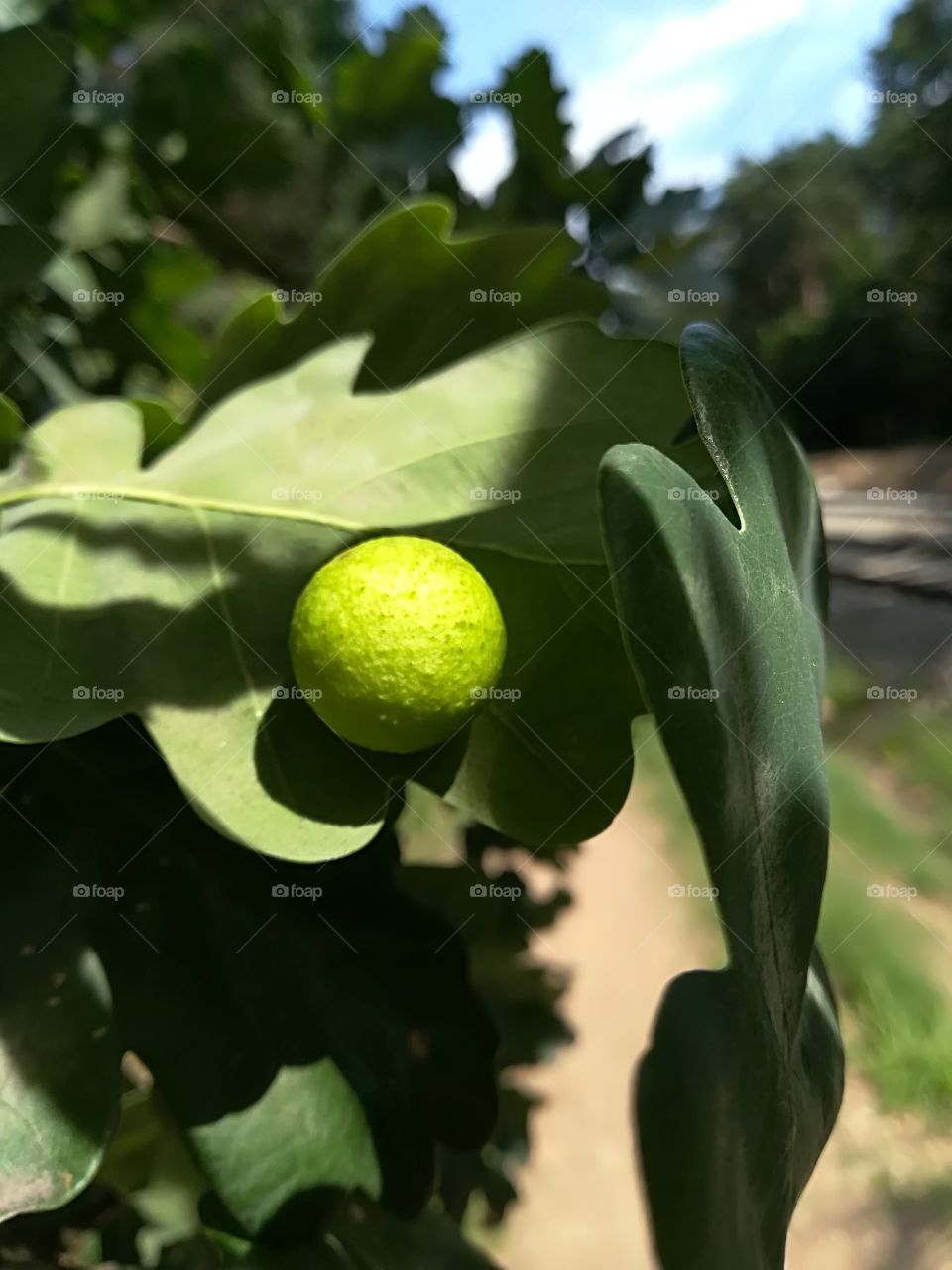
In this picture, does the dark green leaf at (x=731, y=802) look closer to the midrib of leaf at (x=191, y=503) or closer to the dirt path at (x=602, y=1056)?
the midrib of leaf at (x=191, y=503)

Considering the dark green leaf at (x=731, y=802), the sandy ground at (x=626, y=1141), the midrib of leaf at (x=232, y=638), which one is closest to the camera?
the dark green leaf at (x=731, y=802)

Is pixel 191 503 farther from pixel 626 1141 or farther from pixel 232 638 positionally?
pixel 626 1141

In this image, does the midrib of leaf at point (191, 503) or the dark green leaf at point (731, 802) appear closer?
the dark green leaf at point (731, 802)

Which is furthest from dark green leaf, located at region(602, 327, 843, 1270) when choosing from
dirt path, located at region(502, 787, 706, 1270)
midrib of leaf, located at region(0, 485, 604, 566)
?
dirt path, located at region(502, 787, 706, 1270)

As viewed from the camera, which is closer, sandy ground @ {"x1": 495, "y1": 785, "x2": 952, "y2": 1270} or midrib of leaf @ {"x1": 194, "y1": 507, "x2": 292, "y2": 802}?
midrib of leaf @ {"x1": 194, "y1": 507, "x2": 292, "y2": 802}

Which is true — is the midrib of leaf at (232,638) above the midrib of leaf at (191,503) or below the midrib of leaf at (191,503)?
below

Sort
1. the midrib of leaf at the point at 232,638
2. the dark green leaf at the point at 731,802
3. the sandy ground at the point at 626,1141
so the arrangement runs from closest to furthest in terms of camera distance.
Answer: the dark green leaf at the point at 731,802 < the midrib of leaf at the point at 232,638 < the sandy ground at the point at 626,1141

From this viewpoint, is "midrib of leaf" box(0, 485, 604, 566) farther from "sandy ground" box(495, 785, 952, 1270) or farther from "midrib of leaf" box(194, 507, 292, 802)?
"sandy ground" box(495, 785, 952, 1270)

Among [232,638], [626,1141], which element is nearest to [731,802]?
[232,638]

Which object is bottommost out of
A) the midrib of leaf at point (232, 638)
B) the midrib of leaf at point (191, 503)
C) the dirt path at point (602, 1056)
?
the dirt path at point (602, 1056)

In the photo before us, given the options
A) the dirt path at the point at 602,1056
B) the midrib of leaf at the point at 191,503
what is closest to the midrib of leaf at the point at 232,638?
the midrib of leaf at the point at 191,503
